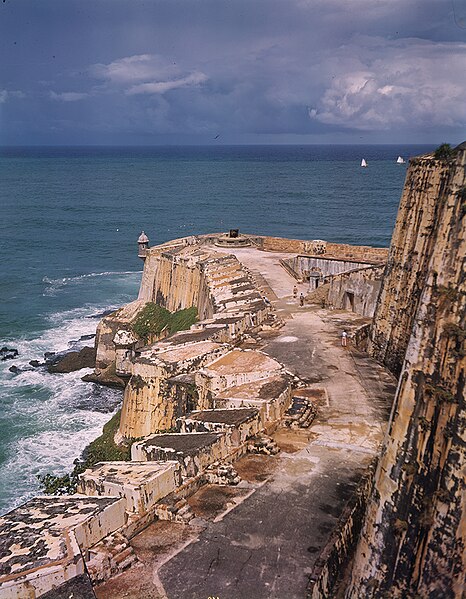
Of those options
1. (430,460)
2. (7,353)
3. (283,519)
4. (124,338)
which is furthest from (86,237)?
(430,460)

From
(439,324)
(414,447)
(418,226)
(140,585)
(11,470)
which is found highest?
(418,226)

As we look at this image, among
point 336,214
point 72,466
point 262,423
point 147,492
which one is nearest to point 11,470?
point 72,466

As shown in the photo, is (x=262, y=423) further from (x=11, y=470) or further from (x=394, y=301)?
(x=11, y=470)

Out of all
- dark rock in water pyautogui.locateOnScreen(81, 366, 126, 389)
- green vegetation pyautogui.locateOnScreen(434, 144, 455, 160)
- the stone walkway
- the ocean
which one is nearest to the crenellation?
the stone walkway

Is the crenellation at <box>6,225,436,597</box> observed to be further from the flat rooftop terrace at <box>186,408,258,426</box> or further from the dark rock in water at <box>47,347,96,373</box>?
the dark rock in water at <box>47,347,96,373</box>

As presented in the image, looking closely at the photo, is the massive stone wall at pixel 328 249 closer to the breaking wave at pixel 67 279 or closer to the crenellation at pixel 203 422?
the crenellation at pixel 203 422

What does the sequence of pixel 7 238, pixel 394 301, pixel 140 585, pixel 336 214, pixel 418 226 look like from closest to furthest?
pixel 140 585
pixel 418 226
pixel 394 301
pixel 7 238
pixel 336 214
